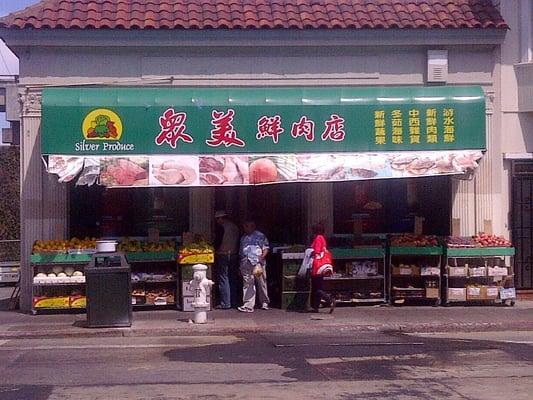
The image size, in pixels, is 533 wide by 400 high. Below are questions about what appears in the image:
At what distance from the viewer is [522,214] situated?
58.4 ft

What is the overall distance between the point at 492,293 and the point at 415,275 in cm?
147

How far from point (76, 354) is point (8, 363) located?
1.03 metres

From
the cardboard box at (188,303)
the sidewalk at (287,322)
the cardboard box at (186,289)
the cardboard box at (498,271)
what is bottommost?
the sidewalk at (287,322)

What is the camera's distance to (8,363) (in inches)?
462

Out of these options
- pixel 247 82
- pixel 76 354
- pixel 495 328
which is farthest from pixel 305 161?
pixel 76 354

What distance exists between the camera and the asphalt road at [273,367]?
9.59 meters

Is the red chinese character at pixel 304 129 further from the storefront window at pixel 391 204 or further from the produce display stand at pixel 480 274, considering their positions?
the produce display stand at pixel 480 274

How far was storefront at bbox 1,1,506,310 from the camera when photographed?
16.0 m

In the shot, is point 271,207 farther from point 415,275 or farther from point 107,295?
point 107,295

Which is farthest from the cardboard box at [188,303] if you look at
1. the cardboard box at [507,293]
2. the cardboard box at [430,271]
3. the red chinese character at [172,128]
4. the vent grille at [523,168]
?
the vent grille at [523,168]

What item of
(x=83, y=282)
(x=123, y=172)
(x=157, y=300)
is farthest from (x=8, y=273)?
(x=123, y=172)

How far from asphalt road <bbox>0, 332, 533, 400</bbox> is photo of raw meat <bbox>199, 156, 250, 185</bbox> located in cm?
290

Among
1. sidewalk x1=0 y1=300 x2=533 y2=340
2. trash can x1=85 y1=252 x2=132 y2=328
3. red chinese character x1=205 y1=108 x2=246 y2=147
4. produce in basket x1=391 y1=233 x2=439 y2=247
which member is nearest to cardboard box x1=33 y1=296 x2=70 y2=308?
sidewalk x1=0 y1=300 x2=533 y2=340

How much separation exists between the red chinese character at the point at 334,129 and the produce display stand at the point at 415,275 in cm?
239
